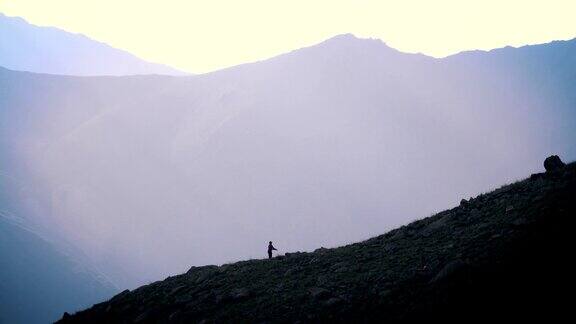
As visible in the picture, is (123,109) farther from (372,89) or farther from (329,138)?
(372,89)

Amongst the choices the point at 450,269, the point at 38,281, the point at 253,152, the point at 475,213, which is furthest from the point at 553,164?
the point at 253,152

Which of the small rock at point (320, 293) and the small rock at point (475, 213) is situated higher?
the small rock at point (475, 213)

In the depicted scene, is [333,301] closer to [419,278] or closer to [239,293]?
[419,278]

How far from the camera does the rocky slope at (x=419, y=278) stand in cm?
779

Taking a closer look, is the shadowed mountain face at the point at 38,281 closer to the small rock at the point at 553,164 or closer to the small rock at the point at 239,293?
the small rock at the point at 239,293

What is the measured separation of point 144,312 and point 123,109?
17612 cm

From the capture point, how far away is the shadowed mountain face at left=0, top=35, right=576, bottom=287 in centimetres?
13700

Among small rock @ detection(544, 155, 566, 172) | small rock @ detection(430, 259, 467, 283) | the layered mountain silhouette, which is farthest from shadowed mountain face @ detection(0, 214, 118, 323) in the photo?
small rock @ detection(544, 155, 566, 172)

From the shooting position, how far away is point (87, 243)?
131 meters

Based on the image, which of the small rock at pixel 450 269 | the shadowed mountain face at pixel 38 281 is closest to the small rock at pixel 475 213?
the small rock at pixel 450 269

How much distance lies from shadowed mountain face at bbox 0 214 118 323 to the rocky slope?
9447 centimetres

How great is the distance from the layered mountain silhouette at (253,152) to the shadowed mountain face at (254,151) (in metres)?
0.66

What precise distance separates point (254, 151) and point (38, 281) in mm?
87601

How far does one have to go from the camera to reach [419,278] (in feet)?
32.5
